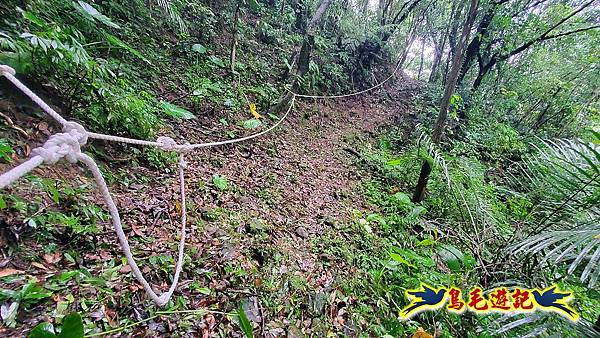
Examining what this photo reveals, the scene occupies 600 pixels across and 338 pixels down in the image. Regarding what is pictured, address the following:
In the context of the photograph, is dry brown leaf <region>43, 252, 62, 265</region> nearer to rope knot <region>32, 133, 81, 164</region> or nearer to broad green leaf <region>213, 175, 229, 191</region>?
rope knot <region>32, 133, 81, 164</region>

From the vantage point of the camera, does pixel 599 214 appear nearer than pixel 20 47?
Yes

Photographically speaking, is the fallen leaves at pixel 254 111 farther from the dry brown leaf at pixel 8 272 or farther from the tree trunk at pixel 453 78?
the dry brown leaf at pixel 8 272

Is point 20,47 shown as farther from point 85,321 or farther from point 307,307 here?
point 307,307

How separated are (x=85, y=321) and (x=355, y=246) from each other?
7.56 ft

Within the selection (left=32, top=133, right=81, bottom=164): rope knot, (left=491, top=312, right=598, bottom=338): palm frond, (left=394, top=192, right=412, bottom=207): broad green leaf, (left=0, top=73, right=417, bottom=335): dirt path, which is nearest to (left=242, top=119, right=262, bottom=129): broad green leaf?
(left=0, top=73, right=417, bottom=335): dirt path

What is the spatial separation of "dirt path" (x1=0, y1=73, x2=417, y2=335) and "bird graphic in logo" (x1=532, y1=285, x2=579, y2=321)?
1379 millimetres

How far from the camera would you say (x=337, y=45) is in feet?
26.8

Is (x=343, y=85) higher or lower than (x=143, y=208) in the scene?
higher

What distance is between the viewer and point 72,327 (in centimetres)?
102

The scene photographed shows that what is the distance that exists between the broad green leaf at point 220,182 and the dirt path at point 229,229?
1.7 inches

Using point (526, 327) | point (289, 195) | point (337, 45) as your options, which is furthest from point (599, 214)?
point (337, 45)

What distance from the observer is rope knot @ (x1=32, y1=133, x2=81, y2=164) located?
99cm

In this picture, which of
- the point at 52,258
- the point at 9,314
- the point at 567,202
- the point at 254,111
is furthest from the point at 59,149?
the point at 254,111

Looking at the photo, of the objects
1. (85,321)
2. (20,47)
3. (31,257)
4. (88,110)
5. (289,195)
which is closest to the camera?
(85,321)
